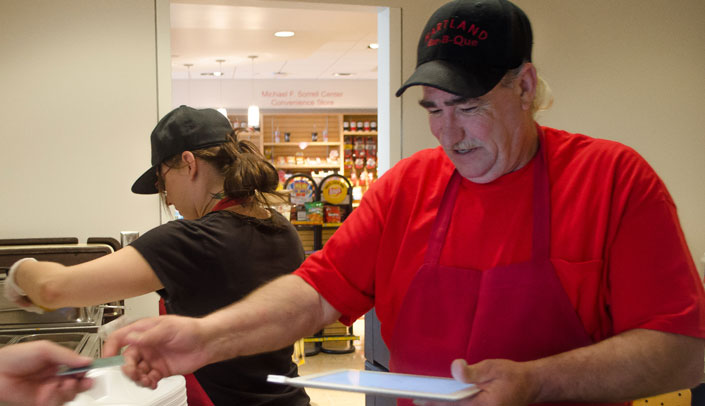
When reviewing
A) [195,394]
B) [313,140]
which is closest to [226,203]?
[195,394]

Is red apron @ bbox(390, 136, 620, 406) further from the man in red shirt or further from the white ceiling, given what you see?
the white ceiling

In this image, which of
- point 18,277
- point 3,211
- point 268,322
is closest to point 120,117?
point 3,211

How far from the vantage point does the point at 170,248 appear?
1.57 metres

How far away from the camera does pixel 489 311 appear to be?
1222 mm

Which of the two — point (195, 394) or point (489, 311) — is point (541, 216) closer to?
point (489, 311)

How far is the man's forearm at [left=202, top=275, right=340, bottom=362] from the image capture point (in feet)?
3.95

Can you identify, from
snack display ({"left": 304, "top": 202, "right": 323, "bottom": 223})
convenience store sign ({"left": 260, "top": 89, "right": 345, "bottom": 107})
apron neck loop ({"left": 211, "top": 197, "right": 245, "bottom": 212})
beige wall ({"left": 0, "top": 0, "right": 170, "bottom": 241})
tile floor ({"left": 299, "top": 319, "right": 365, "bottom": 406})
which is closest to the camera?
apron neck loop ({"left": 211, "top": 197, "right": 245, "bottom": 212})

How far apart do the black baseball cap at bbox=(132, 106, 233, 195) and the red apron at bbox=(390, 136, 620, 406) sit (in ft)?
2.89

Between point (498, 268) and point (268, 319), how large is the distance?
0.49 meters

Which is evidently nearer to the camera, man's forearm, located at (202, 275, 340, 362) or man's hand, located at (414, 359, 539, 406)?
man's hand, located at (414, 359, 539, 406)

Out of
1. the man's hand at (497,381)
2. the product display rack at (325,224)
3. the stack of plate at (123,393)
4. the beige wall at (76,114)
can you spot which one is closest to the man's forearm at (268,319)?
the stack of plate at (123,393)

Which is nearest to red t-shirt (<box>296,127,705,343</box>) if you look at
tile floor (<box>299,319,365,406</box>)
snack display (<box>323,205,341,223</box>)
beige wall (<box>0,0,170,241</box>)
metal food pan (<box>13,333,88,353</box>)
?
metal food pan (<box>13,333,88,353</box>)

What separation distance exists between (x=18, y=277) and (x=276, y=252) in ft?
2.27

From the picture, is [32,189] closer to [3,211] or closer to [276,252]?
[3,211]
